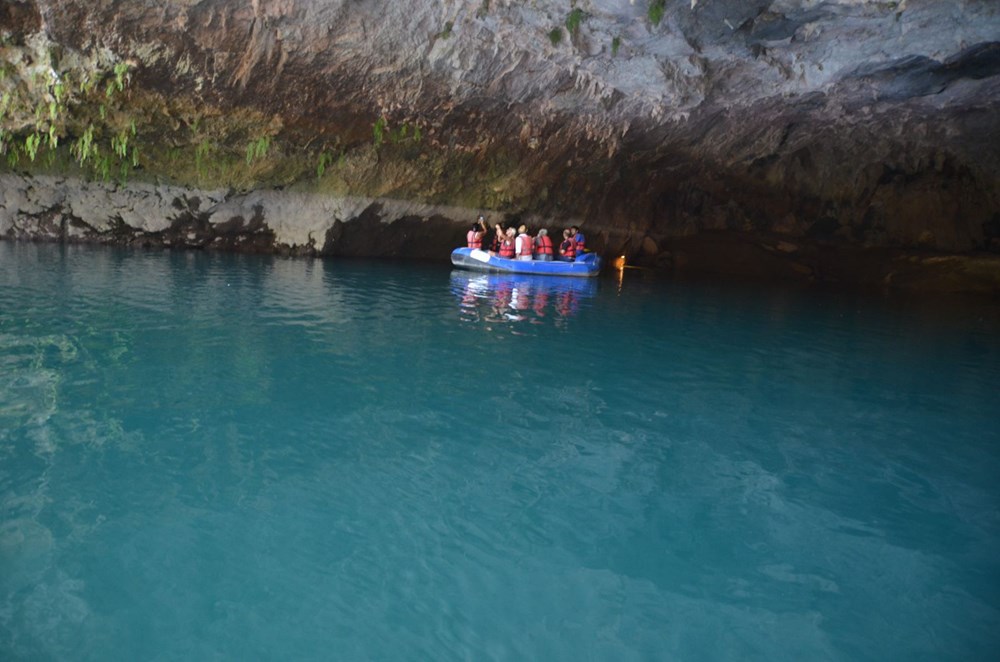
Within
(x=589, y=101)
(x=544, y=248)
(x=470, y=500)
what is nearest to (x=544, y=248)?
(x=544, y=248)

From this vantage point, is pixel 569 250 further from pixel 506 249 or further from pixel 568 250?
pixel 506 249

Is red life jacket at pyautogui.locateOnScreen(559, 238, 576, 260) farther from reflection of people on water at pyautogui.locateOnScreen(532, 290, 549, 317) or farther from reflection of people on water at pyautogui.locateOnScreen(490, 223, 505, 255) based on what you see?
reflection of people on water at pyautogui.locateOnScreen(532, 290, 549, 317)

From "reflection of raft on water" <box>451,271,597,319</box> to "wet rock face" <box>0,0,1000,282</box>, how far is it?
346 centimetres

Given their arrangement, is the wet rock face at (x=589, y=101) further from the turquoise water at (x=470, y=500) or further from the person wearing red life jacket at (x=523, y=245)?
the turquoise water at (x=470, y=500)

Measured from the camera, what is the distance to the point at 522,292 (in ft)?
46.7

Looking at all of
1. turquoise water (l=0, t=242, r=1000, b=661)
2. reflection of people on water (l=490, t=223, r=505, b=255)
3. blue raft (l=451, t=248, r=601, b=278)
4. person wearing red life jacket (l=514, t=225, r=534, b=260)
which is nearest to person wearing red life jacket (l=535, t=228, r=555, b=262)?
person wearing red life jacket (l=514, t=225, r=534, b=260)

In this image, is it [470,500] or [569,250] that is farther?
[569,250]

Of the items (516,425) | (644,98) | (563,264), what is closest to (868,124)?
(644,98)

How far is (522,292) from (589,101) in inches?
181

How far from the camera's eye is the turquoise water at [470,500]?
2746 mm

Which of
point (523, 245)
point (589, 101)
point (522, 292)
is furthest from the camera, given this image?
point (523, 245)

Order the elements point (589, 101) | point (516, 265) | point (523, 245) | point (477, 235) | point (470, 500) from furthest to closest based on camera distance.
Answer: point (477, 235), point (523, 245), point (516, 265), point (589, 101), point (470, 500)

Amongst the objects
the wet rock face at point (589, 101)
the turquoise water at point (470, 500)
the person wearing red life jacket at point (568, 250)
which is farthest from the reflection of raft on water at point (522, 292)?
the turquoise water at point (470, 500)

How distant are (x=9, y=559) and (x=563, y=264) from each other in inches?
636
